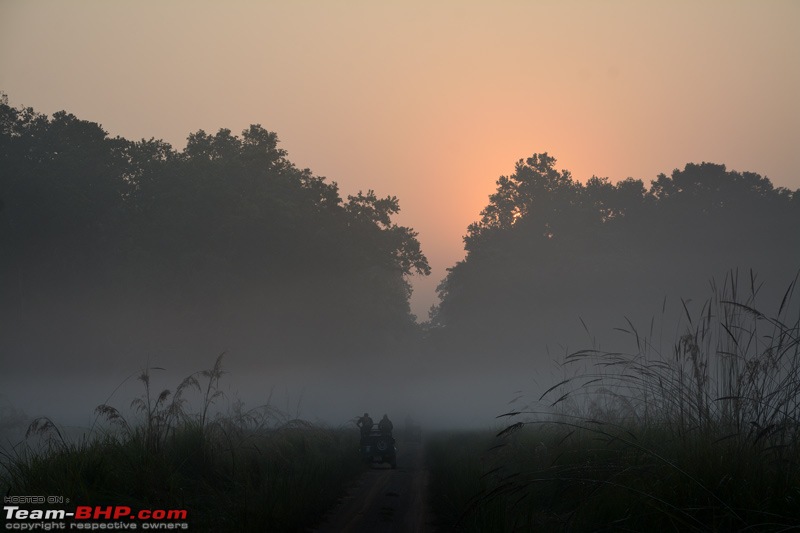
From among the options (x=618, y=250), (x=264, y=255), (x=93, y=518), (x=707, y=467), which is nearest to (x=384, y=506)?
(x=93, y=518)

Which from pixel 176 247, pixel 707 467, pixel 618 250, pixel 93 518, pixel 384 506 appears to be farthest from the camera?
pixel 618 250

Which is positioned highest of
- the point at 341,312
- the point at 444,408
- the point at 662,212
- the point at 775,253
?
the point at 662,212

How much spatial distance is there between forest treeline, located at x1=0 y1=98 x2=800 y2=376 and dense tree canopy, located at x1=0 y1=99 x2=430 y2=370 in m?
0.10

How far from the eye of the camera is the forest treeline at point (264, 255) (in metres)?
43.6

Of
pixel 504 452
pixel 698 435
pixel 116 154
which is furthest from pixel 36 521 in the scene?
pixel 116 154

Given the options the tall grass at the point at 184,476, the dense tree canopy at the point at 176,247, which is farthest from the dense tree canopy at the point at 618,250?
the tall grass at the point at 184,476

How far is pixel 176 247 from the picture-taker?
46.2 metres

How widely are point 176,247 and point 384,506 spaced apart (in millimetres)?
37273

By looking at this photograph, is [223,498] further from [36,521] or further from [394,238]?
[394,238]

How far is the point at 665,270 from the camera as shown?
5938 centimetres

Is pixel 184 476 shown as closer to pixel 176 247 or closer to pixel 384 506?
pixel 384 506

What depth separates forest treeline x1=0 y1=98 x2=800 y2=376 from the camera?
43562 mm

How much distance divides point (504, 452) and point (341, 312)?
37.2m

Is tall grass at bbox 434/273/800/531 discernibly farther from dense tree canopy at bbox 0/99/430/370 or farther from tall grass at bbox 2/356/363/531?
dense tree canopy at bbox 0/99/430/370
